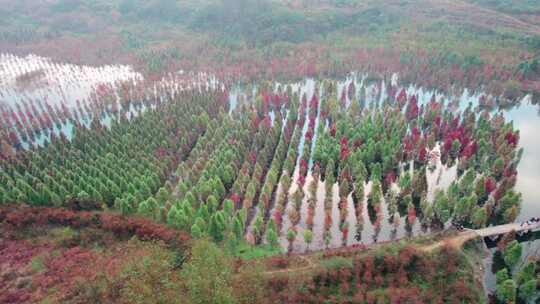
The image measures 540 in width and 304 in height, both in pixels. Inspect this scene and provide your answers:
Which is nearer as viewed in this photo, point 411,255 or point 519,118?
point 411,255

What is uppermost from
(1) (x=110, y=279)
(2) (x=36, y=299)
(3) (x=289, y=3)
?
(3) (x=289, y=3)

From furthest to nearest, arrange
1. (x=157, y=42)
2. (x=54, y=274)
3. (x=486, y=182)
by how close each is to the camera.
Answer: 1. (x=157, y=42)
2. (x=486, y=182)
3. (x=54, y=274)

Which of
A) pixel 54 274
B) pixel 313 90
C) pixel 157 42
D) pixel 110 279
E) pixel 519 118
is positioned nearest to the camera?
pixel 110 279

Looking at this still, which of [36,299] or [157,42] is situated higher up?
[157,42]

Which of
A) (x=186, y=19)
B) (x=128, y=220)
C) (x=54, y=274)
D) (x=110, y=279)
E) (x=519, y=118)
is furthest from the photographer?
(x=186, y=19)

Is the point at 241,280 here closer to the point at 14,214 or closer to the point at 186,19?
the point at 14,214

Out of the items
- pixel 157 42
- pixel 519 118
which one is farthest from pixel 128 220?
pixel 157 42

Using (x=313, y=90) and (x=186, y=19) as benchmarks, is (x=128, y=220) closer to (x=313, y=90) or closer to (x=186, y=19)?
(x=313, y=90)

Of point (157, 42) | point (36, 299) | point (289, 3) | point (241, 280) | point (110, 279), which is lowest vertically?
point (36, 299)

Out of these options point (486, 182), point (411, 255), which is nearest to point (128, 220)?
point (411, 255)
